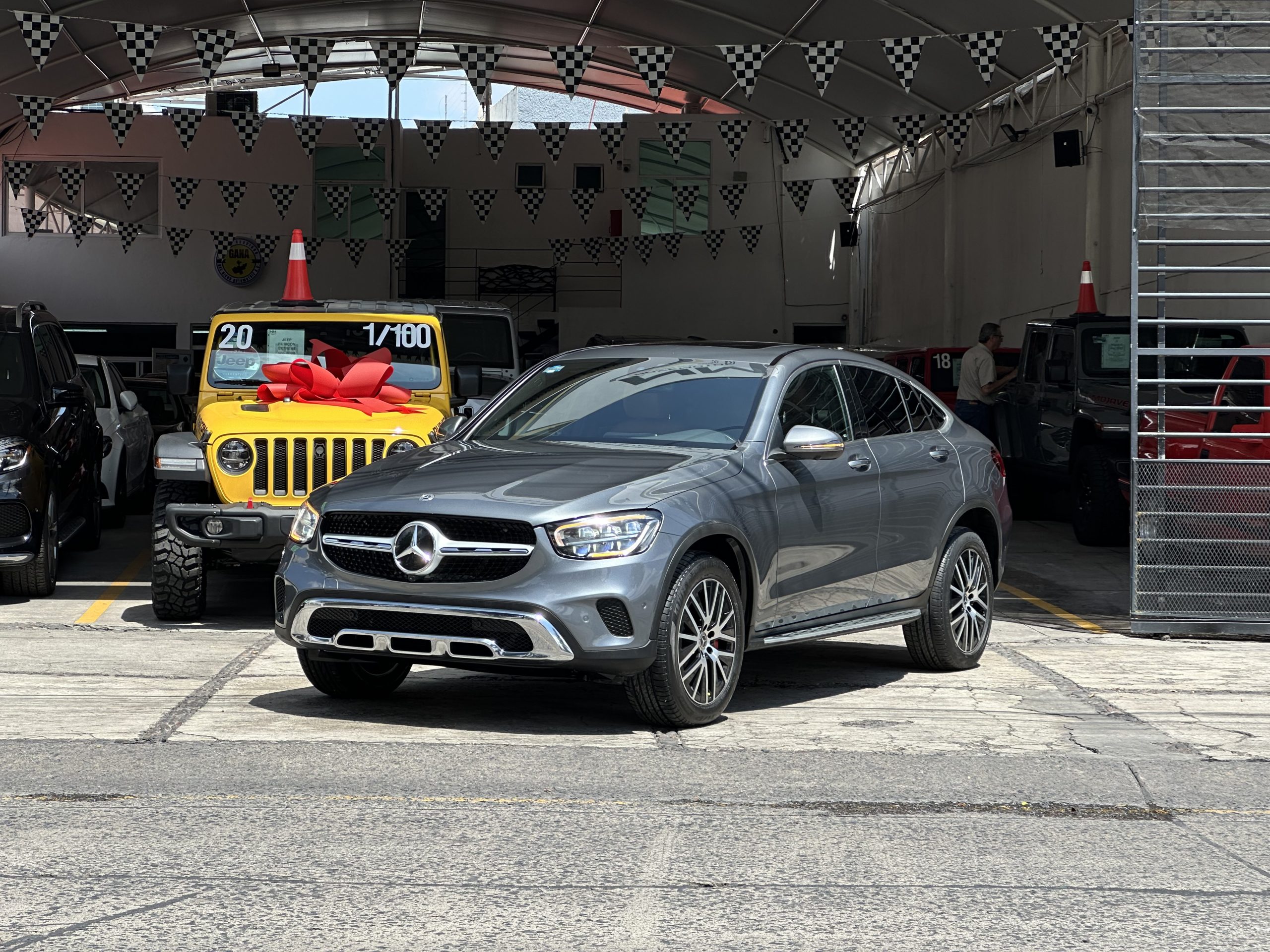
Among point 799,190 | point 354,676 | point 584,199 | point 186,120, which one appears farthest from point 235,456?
point 584,199

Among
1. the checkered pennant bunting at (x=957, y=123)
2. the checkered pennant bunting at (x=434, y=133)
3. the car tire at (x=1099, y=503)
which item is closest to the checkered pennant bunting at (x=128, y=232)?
the checkered pennant bunting at (x=434, y=133)

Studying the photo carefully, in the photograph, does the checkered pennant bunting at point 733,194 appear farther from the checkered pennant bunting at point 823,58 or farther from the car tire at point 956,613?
the car tire at point 956,613

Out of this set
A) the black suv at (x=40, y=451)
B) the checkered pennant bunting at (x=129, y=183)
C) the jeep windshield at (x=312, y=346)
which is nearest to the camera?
the black suv at (x=40, y=451)

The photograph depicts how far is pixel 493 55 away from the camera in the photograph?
61.7 feet

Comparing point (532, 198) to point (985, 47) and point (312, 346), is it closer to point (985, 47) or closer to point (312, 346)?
point (985, 47)

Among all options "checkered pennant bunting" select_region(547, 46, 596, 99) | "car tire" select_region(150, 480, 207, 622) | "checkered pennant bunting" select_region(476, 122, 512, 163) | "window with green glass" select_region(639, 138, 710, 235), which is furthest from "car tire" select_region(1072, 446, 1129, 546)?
"window with green glass" select_region(639, 138, 710, 235)

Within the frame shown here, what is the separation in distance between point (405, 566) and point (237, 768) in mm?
988

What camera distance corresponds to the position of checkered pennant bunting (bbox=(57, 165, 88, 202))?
116 ft

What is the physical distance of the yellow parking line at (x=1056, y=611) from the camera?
10.2 m

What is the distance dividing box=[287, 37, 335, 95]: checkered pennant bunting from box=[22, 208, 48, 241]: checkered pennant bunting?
804 inches

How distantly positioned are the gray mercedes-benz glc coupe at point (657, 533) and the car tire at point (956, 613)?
0.04 feet

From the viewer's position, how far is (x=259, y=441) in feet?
31.3

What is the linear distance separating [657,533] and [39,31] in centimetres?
1512

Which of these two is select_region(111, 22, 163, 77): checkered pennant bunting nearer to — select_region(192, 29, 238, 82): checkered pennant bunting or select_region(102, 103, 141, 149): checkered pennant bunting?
select_region(192, 29, 238, 82): checkered pennant bunting
